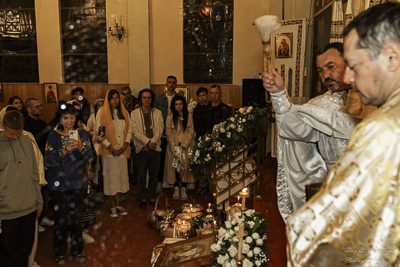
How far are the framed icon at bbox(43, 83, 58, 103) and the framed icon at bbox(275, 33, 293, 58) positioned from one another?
711 centimetres

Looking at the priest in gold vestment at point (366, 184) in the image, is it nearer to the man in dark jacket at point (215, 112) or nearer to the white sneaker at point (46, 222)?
the white sneaker at point (46, 222)

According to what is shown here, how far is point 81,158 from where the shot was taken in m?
4.71

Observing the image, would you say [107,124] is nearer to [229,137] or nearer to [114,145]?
[114,145]

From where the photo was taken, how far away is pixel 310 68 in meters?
8.25

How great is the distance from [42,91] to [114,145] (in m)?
6.87

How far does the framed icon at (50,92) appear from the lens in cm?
1196

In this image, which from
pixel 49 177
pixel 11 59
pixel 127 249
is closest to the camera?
pixel 49 177

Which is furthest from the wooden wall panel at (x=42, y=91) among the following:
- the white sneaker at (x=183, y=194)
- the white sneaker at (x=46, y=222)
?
the white sneaker at (x=46, y=222)

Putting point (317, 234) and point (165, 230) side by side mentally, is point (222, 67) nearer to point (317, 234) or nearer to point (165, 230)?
point (165, 230)

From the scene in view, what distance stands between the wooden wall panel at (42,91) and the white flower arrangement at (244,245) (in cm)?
949

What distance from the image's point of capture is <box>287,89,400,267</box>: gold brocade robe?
3.11ft

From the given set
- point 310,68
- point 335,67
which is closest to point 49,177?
point 335,67

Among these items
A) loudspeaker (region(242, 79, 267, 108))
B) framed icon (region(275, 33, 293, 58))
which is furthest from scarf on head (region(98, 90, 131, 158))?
loudspeaker (region(242, 79, 267, 108))

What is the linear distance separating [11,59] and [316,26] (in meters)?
9.47
